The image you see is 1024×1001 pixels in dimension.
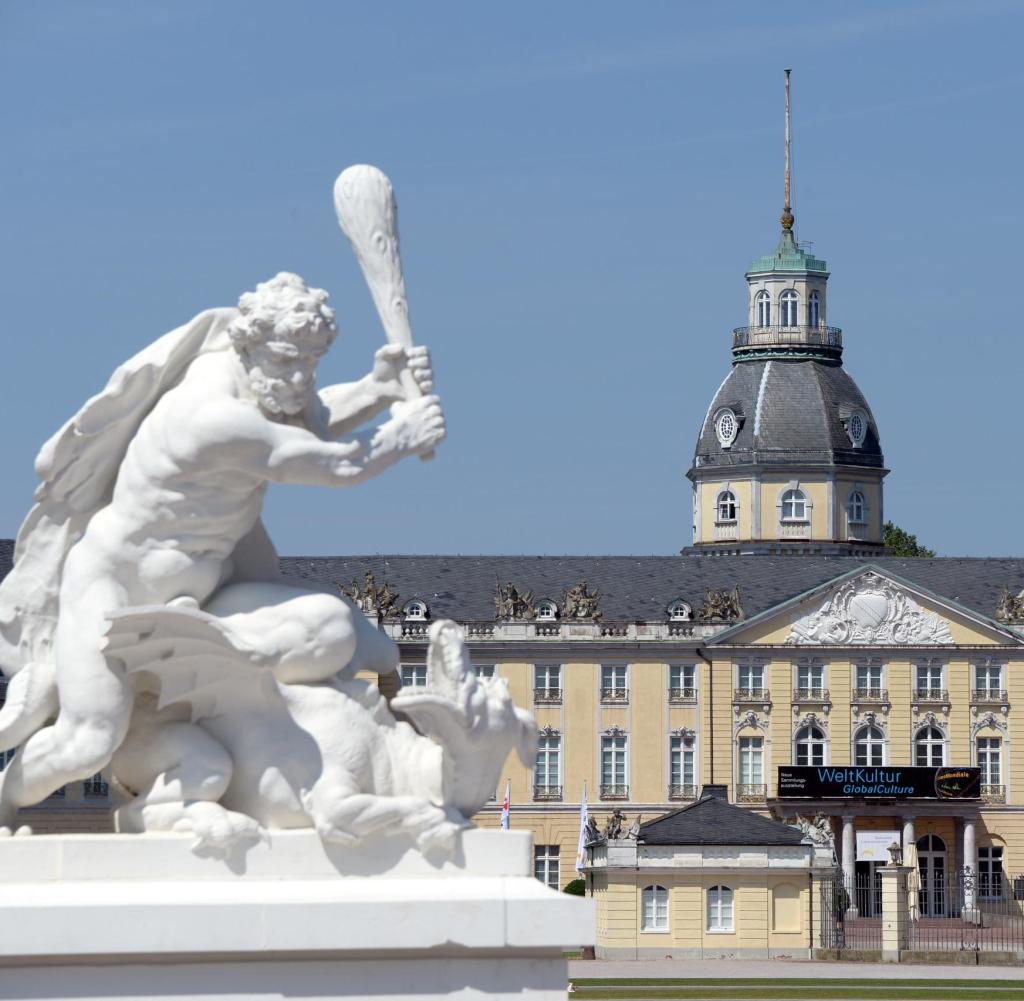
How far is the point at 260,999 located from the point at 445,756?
3.62 feet

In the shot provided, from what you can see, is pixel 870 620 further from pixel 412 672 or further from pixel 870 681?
pixel 412 672

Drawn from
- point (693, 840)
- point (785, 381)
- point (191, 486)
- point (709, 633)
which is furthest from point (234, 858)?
point (785, 381)

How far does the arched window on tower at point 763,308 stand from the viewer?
120750 mm

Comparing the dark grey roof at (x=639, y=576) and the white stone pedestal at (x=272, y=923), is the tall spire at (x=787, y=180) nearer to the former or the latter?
the dark grey roof at (x=639, y=576)

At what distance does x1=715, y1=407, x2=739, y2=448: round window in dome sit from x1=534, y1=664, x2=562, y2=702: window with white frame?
75.0ft

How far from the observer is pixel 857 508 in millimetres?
115312

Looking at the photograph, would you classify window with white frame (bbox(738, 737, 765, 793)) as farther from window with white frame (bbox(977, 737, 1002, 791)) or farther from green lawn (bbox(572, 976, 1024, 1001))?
green lawn (bbox(572, 976, 1024, 1001))

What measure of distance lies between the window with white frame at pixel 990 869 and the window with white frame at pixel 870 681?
5.94m

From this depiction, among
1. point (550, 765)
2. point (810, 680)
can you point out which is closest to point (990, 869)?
point (810, 680)

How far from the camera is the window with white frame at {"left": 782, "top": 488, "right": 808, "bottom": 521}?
115m

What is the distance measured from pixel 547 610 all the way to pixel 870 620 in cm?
1019

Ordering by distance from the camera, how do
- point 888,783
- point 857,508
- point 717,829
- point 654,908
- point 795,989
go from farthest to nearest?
point 857,508 < point 888,783 < point 717,829 < point 654,908 < point 795,989

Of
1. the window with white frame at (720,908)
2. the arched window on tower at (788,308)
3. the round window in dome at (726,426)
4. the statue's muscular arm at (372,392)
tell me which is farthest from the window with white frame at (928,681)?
the statue's muscular arm at (372,392)

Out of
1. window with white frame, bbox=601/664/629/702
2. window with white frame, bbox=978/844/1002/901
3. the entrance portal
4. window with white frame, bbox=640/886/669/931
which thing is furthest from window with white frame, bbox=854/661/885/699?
window with white frame, bbox=640/886/669/931
